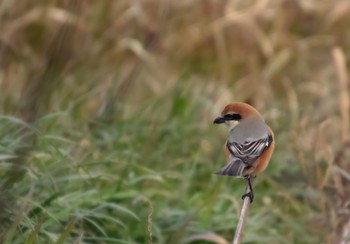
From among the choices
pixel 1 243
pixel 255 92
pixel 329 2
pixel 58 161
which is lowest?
pixel 1 243

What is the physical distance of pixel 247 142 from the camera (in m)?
4.70

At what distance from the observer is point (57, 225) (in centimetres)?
502

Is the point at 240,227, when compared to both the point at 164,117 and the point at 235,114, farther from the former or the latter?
the point at 164,117

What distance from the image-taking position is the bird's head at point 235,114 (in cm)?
479

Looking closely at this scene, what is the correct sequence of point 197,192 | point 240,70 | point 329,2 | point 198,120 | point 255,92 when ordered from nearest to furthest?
point 197,192 < point 198,120 < point 255,92 < point 240,70 < point 329,2

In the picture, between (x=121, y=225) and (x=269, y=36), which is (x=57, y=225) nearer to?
(x=121, y=225)

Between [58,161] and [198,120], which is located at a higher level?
[198,120]

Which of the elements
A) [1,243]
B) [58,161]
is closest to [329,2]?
[58,161]

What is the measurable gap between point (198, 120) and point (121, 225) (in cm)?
189

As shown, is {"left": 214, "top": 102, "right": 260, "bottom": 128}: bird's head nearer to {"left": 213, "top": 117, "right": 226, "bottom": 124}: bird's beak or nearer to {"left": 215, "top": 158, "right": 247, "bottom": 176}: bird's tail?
{"left": 213, "top": 117, "right": 226, "bottom": 124}: bird's beak

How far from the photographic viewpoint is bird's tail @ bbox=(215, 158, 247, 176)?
4410 millimetres

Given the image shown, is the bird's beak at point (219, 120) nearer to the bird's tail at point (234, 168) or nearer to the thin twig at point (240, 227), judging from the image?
the bird's tail at point (234, 168)

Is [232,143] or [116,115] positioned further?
[116,115]

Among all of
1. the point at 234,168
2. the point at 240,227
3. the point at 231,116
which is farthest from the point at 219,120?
the point at 240,227
